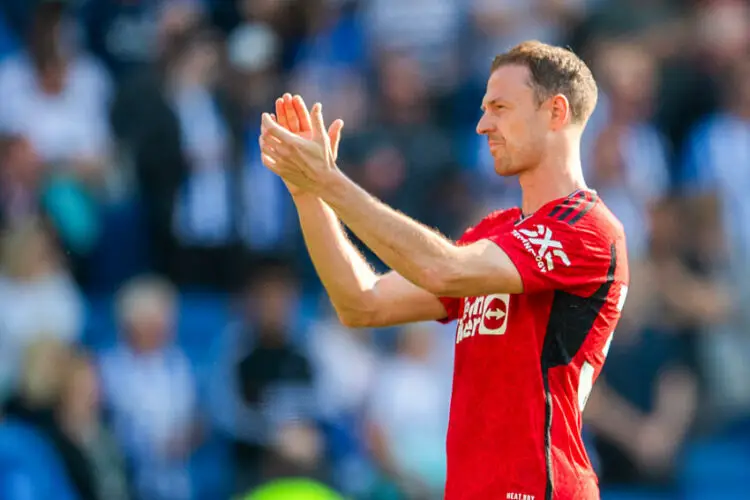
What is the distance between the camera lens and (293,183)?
4734 mm

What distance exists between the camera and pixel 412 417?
9.68 metres

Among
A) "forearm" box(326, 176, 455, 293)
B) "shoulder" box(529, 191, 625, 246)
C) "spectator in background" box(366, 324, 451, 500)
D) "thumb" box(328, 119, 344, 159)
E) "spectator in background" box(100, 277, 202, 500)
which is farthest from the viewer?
"spectator in background" box(100, 277, 202, 500)

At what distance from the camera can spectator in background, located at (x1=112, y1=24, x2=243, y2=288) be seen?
34.1ft

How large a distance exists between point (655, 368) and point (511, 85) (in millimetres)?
5600

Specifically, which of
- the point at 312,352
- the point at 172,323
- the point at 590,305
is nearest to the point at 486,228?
the point at 590,305

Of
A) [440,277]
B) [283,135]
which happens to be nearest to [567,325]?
[440,277]

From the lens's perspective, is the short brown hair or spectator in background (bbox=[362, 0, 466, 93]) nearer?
the short brown hair

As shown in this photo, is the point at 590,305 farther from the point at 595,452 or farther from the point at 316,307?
the point at 316,307

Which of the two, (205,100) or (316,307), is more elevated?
(205,100)

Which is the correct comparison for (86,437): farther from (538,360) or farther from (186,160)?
(538,360)

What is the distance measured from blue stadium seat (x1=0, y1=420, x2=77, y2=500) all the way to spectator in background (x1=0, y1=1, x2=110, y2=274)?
6.00 ft

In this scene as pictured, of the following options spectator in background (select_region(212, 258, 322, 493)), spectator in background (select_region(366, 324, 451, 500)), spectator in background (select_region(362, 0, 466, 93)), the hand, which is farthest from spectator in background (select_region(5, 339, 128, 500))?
the hand

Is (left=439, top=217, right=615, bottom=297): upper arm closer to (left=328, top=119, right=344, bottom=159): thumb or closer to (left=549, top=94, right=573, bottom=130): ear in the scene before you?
(left=549, top=94, right=573, bottom=130): ear

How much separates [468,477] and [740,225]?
260 inches
